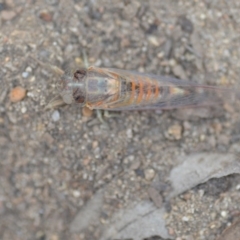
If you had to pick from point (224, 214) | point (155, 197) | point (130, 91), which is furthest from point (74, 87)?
point (224, 214)

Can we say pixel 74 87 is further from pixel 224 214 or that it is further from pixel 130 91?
pixel 224 214

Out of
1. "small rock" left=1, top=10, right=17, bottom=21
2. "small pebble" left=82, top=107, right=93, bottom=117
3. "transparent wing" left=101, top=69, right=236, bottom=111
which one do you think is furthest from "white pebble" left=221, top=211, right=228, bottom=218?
"small rock" left=1, top=10, right=17, bottom=21

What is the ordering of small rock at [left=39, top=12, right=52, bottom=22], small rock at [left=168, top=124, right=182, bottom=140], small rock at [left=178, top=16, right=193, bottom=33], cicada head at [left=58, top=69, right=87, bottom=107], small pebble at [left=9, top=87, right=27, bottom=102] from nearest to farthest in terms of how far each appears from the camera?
1. cicada head at [left=58, top=69, right=87, bottom=107]
2. small pebble at [left=9, top=87, right=27, bottom=102]
3. small rock at [left=39, top=12, right=52, bottom=22]
4. small rock at [left=168, top=124, right=182, bottom=140]
5. small rock at [left=178, top=16, right=193, bottom=33]

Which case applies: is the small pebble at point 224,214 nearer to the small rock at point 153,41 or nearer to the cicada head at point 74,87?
the cicada head at point 74,87

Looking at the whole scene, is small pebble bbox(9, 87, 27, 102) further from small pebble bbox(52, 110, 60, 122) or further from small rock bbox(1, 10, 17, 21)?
small rock bbox(1, 10, 17, 21)

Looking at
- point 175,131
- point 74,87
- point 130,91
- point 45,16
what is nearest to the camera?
point 74,87

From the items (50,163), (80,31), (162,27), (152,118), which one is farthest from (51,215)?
(162,27)

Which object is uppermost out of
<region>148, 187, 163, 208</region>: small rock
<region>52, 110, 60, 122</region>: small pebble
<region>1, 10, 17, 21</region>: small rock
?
<region>1, 10, 17, 21</region>: small rock
